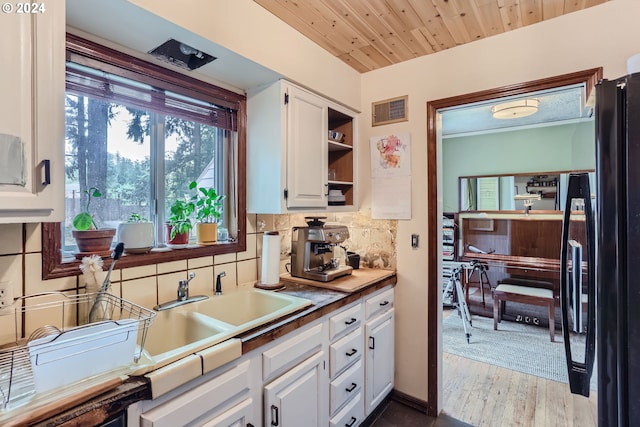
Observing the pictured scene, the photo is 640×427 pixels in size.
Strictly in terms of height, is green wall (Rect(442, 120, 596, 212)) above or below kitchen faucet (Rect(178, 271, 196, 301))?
above

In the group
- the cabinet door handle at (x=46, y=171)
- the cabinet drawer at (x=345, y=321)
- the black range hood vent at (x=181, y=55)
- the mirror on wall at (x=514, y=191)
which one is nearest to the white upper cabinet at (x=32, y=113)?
the cabinet door handle at (x=46, y=171)

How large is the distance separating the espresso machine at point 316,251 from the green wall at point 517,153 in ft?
11.7

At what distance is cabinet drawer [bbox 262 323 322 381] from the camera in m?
1.27

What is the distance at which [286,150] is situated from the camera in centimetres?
185

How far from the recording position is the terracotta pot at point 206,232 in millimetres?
1770

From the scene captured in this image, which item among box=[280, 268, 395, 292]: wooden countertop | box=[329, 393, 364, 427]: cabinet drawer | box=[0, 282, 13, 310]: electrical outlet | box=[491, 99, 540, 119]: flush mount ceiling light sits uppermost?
box=[491, 99, 540, 119]: flush mount ceiling light

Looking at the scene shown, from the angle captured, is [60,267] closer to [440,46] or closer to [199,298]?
[199,298]

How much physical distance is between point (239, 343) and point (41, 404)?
531mm

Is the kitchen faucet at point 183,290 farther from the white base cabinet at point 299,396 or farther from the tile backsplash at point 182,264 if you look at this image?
the white base cabinet at point 299,396

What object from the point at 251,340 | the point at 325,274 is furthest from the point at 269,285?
the point at 251,340

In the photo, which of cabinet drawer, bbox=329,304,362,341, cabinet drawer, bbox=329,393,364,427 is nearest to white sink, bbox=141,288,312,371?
cabinet drawer, bbox=329,304,362,341

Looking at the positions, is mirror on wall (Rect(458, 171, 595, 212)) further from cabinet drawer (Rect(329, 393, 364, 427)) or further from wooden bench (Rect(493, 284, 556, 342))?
cabinet drawer (Rect(329, 393, 364, 427))

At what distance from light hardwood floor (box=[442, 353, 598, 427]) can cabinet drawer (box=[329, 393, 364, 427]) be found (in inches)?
27.9

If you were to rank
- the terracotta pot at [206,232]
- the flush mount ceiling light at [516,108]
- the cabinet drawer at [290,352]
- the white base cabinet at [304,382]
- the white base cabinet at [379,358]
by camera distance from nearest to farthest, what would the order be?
1. the white base cabinet at [304,382]
2. the cabinet drawer at [290,352]
3. the terracotta pot at [206,232]
4. the white base cabinet at [379,358]
5. the flush mount ceiling light at [516,108]
